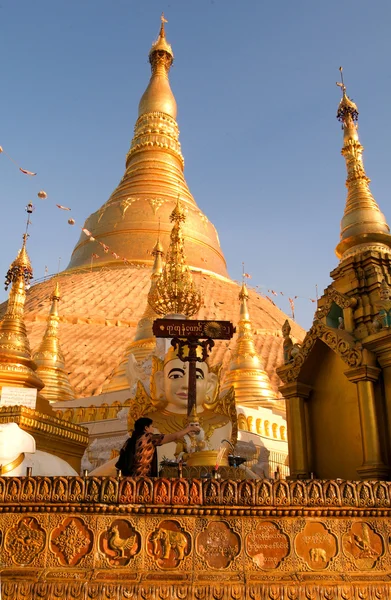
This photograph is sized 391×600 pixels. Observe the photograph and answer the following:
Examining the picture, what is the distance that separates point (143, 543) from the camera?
13.9ft

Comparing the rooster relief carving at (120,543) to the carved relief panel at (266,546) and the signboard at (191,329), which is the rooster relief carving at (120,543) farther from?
the signboard at (191,329)

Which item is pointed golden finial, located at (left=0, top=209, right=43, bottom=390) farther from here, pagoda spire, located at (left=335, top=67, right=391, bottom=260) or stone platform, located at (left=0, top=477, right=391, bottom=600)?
stone platform, located at (left=0, top=477, right=391, bottom=600)

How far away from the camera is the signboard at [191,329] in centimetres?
793

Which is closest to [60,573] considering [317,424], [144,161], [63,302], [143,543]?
[143,543]

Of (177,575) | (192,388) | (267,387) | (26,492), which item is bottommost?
(177,575)

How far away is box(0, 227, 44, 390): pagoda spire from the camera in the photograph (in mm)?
11367

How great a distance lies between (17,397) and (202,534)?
5.80 meters

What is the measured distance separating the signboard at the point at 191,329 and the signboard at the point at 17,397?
2.85m

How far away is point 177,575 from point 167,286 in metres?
10.6

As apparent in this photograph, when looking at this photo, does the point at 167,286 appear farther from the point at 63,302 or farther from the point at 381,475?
the point at 63,302

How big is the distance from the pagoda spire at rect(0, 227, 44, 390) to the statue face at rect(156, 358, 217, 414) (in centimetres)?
284

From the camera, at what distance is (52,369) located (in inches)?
808

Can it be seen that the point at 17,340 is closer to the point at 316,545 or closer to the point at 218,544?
the point at 218,544

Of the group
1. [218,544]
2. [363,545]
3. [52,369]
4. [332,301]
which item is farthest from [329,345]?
[52,369]
